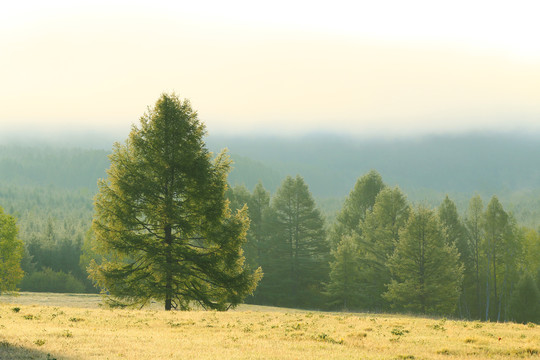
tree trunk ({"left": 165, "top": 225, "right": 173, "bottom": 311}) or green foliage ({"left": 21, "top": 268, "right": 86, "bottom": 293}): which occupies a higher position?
tree trunk ({"left": 165, "top": 225, "right": 173, "bottom": 311})

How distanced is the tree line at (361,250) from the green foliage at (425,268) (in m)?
4.67

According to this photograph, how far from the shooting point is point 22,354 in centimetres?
1319

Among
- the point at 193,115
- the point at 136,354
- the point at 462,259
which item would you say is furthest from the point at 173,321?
the point at 462,259

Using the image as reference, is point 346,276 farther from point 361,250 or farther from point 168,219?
point 168,219

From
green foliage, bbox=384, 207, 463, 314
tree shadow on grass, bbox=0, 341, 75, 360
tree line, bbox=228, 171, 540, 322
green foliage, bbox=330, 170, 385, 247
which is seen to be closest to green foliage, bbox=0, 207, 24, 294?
tree line, bbox=228, 171, 540, 322

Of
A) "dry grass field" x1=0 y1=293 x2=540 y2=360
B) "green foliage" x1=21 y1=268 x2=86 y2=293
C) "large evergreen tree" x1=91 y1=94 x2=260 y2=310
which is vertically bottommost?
"green foliage" x1=21 y1=268 x2=86 y2=293

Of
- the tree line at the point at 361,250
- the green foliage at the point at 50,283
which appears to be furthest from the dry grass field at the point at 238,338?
the green foliage at the point at 50,283

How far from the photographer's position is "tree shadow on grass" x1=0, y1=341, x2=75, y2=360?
1276cm

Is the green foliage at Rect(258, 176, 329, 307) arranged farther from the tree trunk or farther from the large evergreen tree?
the tree trunk

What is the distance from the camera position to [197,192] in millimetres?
29406

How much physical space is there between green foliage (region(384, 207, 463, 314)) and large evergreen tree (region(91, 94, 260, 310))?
89.3ft

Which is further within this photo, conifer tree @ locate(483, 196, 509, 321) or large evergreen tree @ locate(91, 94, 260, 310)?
conifer tree @ locate(483, 196, 509, 321)

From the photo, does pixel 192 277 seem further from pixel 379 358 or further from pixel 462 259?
pixel 462 259

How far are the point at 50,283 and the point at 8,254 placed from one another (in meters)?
39.9
